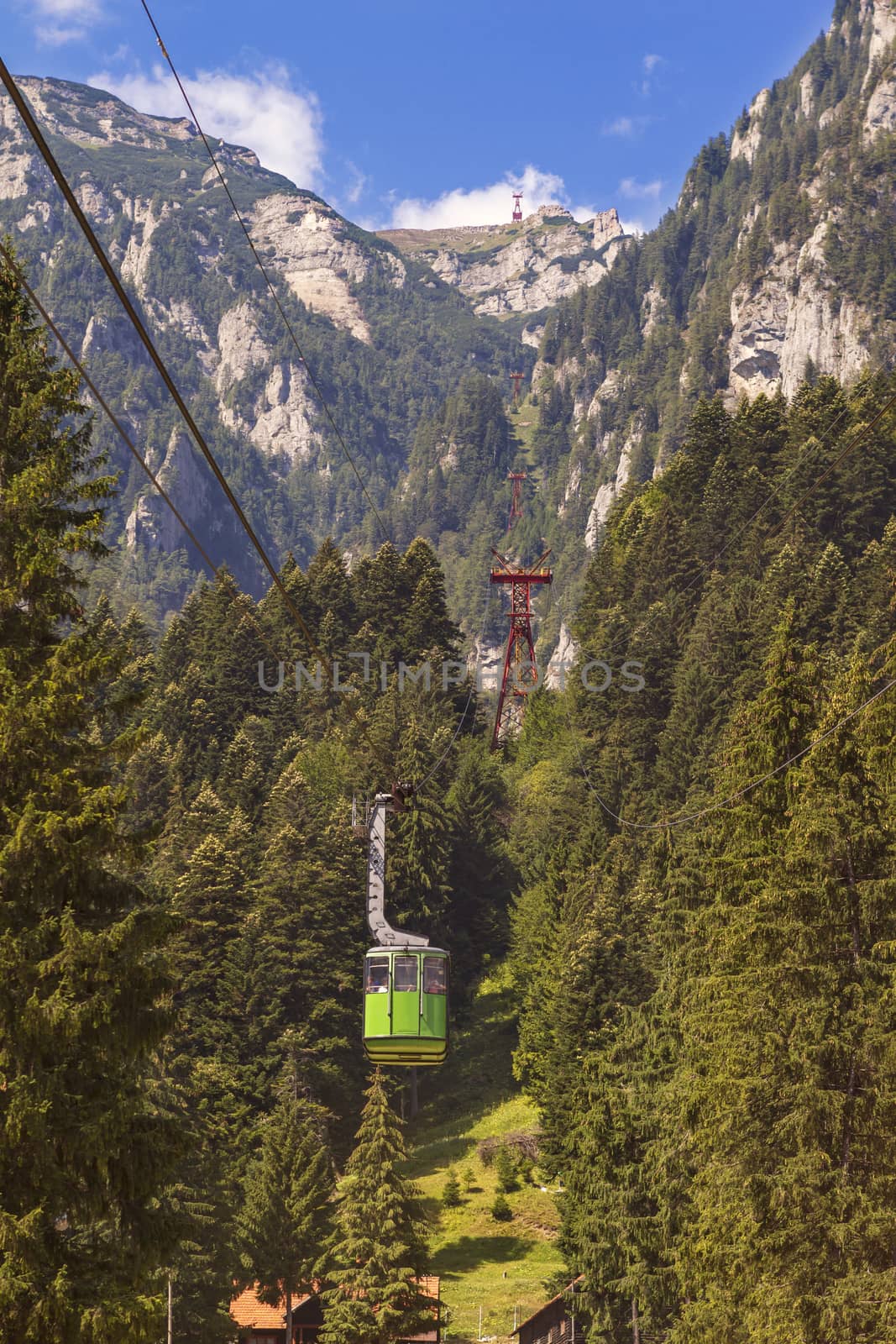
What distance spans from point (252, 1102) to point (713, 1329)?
31.6m

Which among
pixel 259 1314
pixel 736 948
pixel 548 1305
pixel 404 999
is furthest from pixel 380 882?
pixel 259 1314

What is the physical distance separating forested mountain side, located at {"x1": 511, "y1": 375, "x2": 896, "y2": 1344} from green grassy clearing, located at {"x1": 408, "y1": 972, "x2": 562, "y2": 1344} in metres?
3.05

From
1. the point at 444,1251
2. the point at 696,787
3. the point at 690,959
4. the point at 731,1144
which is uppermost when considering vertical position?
the point at 696,787

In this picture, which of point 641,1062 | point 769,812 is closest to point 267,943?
point 641,1062

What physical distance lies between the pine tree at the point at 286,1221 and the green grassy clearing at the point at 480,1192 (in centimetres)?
355

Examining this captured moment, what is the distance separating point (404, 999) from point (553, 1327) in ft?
87.8

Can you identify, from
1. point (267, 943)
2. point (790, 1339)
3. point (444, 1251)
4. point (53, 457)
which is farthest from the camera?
point (267, 943)

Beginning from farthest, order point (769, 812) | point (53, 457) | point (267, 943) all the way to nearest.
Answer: point (267, 943)
point (769, 812)
point (53, 457)

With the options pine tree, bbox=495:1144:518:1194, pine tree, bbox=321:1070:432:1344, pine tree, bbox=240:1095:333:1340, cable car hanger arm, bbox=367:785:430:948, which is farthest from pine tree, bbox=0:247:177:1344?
pine tree, bbox=495:1144:518:1194

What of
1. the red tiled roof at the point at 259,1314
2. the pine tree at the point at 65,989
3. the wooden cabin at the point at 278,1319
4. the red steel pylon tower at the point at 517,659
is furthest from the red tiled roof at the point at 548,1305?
the red steel pylon tower at the point at 517,659

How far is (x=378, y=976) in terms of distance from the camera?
1241 inches

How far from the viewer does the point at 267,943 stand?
66.8 meters

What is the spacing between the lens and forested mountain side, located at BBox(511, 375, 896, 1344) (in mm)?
31312

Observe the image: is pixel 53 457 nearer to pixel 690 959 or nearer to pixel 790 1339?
pixel 790 1339
